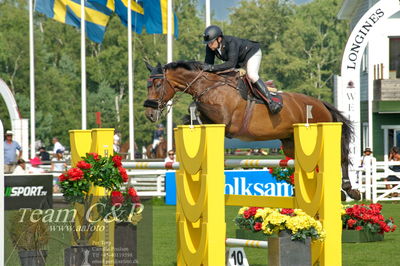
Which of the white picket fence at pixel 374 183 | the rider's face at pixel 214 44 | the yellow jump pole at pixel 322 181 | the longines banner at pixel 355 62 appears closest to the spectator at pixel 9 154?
the longines banner at pixel 355 62

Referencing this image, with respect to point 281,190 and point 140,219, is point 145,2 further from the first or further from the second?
point 140,219

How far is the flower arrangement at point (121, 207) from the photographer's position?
30.0ft

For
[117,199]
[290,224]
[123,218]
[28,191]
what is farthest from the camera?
[28,191]

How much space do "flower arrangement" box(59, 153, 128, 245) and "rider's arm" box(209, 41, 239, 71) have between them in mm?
2025

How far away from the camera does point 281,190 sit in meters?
17.6

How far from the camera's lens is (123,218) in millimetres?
9172

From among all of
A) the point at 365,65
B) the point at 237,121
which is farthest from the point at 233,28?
the point at 237,121

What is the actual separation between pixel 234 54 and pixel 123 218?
2715 millimetres

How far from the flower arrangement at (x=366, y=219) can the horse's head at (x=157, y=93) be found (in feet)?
11.2

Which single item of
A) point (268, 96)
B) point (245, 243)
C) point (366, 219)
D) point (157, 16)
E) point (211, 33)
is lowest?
point (366, 219)

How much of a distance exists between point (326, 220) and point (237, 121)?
8.70 feet

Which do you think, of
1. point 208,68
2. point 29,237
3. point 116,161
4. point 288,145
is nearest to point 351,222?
point 288,145

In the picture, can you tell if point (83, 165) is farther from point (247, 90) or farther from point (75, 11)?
point (75, 11)

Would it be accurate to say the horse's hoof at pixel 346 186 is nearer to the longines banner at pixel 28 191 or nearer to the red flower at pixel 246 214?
the red flower at pixel 246 214
